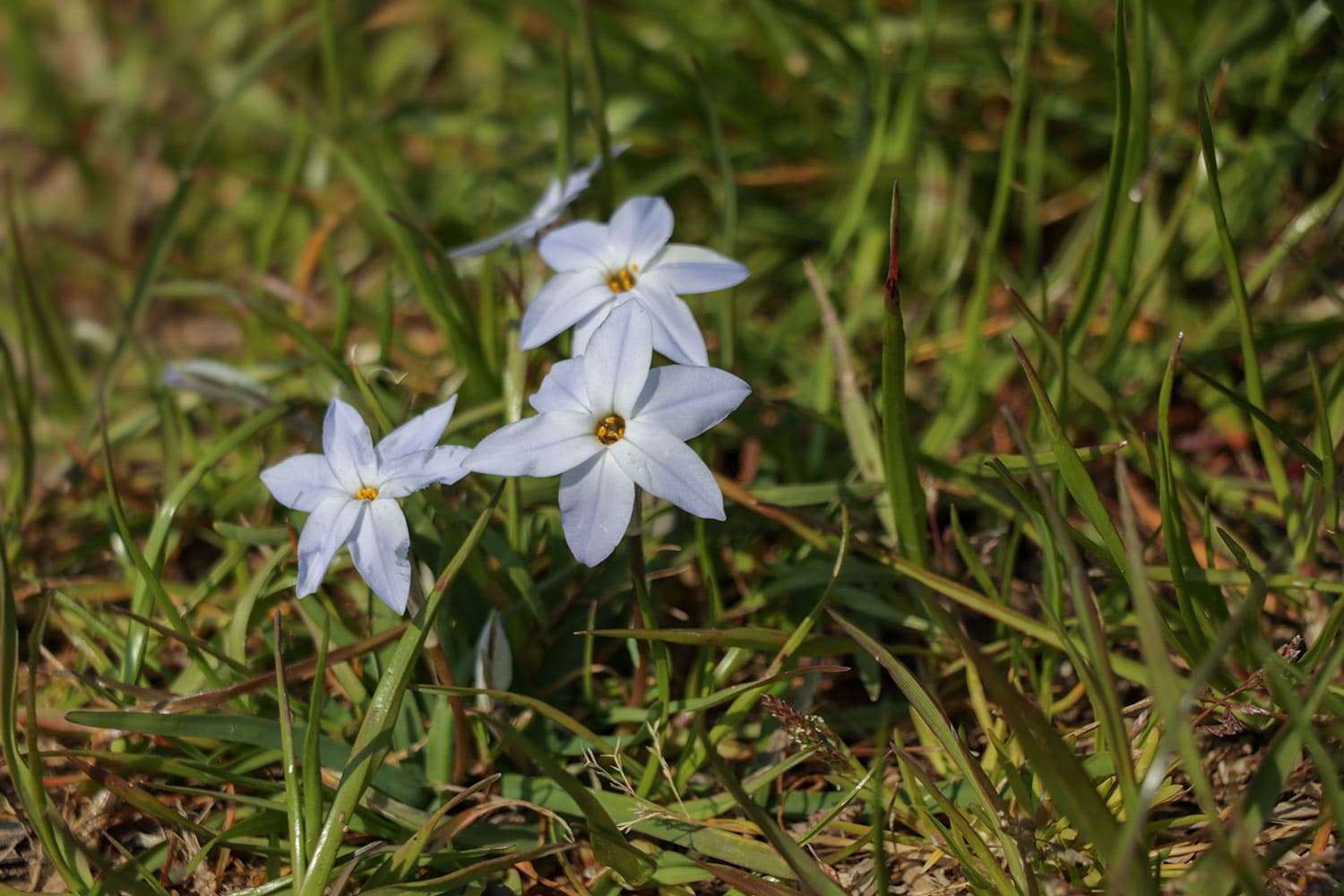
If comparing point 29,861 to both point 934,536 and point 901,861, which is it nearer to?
point 901,861

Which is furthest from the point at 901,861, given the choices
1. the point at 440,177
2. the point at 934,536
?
the point at 440,177

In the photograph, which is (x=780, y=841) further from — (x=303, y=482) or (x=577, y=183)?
(x=577, y=183)

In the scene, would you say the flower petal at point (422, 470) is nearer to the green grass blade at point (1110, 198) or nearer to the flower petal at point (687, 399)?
the flower petal at point (687, 399)

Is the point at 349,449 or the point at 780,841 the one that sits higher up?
the point at 349,449

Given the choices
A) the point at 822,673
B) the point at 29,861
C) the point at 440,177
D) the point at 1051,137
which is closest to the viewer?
the point at 29,861

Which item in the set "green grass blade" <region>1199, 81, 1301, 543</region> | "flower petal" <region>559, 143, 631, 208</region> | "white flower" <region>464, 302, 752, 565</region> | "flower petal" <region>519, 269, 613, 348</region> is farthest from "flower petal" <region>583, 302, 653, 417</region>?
"green grass blade" <region>1199, 81, 1301, 543</region>

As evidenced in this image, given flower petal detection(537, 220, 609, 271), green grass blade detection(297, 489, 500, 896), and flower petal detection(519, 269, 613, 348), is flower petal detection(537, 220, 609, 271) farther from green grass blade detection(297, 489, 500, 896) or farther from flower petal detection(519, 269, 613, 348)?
green grass blade detection(297, 489, 500, 896)

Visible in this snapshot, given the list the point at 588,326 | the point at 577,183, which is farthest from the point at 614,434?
the point at 577,183
